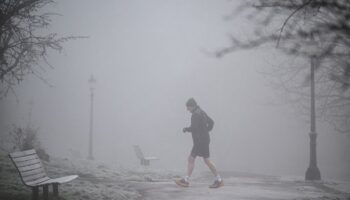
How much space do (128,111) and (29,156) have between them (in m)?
93.0

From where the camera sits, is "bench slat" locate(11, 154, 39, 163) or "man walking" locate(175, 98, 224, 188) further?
"man walking" locate(175, 98, 224, 188)

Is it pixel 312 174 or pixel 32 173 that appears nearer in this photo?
pixel 32 173

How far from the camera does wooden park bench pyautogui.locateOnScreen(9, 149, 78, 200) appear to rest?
6.60 m

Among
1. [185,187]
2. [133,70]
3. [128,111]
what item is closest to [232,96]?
[128,111]

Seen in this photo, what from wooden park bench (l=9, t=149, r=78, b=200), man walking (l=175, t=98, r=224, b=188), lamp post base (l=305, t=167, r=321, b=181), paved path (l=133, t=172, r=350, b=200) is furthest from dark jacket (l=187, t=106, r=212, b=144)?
lamp post base (l=305, t=167, r=321, b=181)

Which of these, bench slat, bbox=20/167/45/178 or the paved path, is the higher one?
bench slat, bbox=20/167/45/178

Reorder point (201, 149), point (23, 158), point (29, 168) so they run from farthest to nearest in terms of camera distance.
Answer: point (201, 149) < point (29, 168) < point (23, 158)

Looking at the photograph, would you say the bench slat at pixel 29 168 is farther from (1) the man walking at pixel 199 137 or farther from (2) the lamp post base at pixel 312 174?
(2) the lamp post base at pixel 312 174

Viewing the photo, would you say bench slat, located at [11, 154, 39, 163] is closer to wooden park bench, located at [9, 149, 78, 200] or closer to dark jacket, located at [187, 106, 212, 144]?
wooden park bench, located at [9, 149, 78, 200]

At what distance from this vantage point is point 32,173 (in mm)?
7070

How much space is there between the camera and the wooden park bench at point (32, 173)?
6598 millimetres

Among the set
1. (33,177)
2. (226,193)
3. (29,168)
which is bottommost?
(226,193)

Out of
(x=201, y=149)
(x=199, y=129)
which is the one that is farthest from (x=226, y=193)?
(x=199, y=129)

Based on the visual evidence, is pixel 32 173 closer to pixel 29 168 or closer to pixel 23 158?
pixel 29 168
